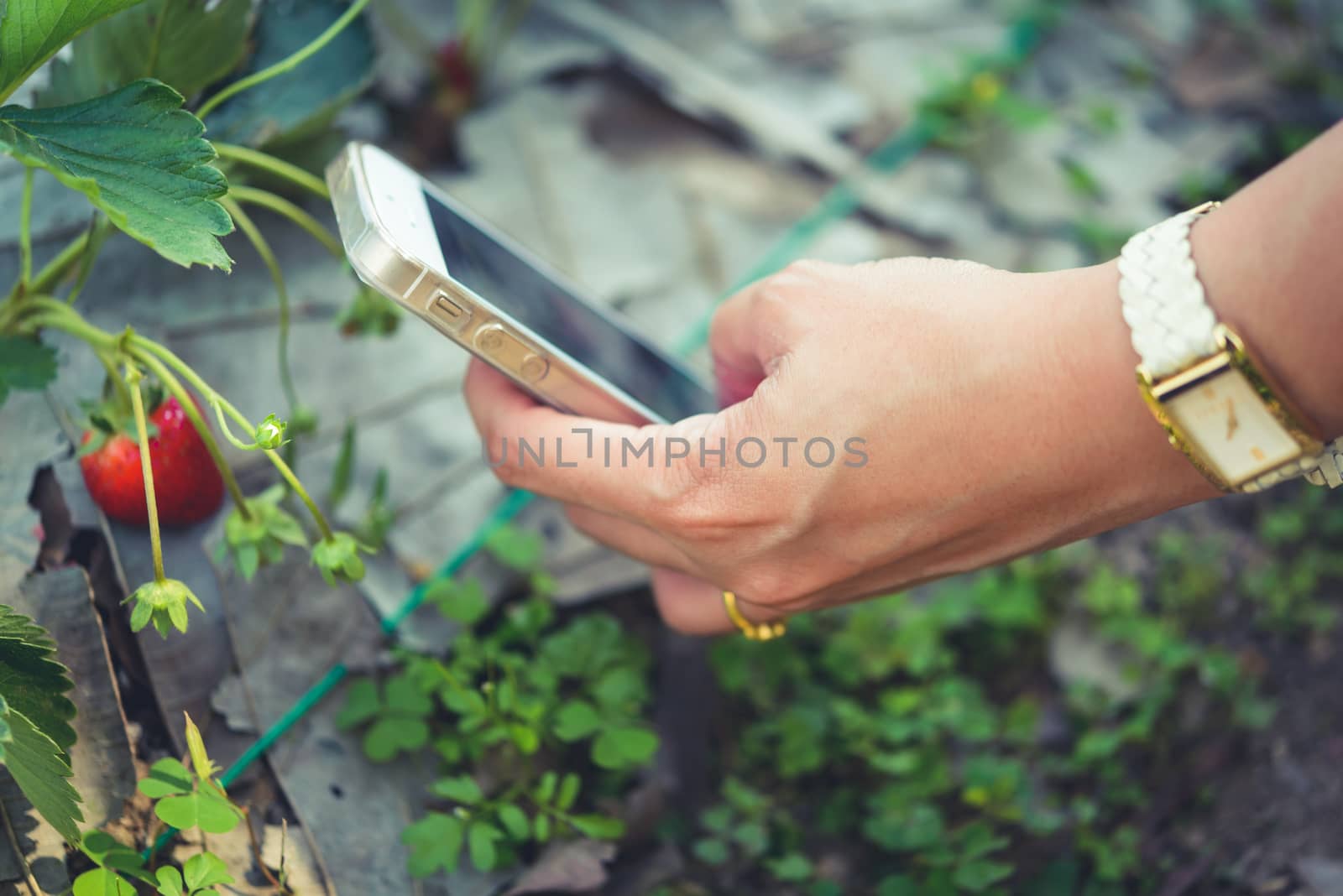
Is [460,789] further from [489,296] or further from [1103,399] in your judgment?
[1103,399]

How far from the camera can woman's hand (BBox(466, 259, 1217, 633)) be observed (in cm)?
85

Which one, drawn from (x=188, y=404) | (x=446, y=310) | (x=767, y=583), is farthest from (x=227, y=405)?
(x=767, y=583)

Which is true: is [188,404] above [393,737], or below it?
above

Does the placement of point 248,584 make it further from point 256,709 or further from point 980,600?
point 980,600

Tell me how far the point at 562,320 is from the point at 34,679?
61 cm

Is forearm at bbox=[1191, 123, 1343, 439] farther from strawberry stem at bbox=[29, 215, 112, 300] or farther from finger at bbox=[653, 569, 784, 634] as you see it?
strawberry stem at bbox=[29, 215, 112, 300]

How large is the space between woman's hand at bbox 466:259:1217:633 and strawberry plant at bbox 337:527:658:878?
0.26 m

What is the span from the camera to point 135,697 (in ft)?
3.27

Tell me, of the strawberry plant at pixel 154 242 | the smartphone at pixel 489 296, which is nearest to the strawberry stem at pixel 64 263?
the strawberry plant at pixel 154 242

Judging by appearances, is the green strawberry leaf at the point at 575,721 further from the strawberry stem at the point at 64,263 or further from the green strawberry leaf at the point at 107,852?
the strawberry stem at the point at 64,263

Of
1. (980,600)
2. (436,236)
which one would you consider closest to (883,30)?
(980,600)

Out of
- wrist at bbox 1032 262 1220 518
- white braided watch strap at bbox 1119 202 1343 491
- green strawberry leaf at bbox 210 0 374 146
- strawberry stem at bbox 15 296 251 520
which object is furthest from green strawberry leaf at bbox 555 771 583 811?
green strawberry leaf at bbox 210 0 374 146

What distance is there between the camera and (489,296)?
3.21ft

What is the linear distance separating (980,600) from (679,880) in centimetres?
61
